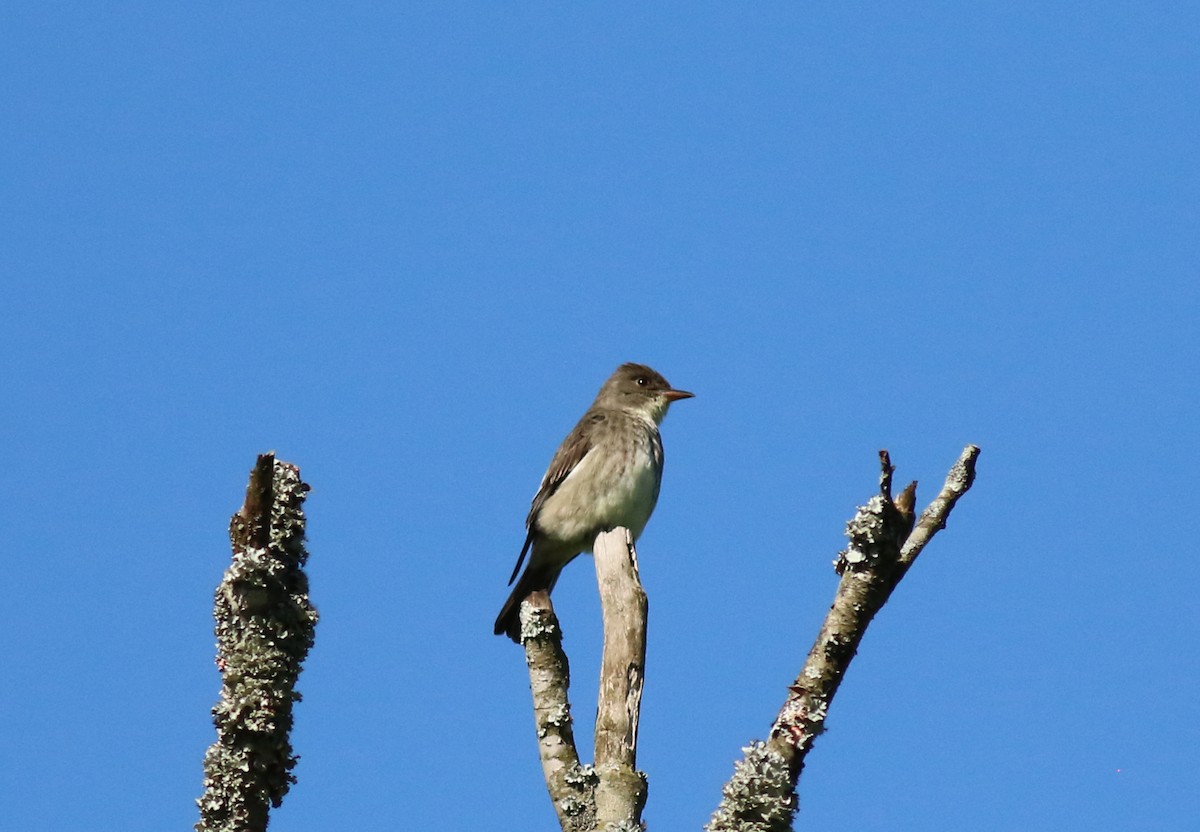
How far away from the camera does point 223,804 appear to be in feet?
13.7

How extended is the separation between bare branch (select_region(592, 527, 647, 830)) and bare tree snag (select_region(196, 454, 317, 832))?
3.50 ft

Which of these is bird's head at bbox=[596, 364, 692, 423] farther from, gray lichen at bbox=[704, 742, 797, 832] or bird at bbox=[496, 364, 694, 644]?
gray lichen at bbox=[704, 742, 797, 832]

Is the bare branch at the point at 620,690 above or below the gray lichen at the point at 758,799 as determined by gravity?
above

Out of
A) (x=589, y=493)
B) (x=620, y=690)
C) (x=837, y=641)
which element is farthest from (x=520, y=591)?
(x=837, y=641)

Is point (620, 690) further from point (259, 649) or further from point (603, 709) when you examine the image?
point (259, 649)

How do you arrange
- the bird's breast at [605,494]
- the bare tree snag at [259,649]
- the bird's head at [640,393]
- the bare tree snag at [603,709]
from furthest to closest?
the bird's head at [640,393] < the bird's breast at [605,494] < the bare tree snag at [603,709] < the bare tree snag at [259,649]

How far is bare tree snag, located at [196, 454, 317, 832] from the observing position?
13.8ft

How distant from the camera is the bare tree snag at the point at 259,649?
4.21 metres

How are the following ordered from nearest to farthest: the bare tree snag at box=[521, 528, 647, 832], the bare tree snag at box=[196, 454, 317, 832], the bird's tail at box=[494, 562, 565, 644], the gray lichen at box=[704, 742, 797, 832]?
the bare tree snag at box=[196, 454, 317, 832] → the gray lichen at box=[704, 742, 797, 832] → the bare tree snag at box=[521, 528, 647, 832] → the bird's tail at box=[494, 562, 565, 644]

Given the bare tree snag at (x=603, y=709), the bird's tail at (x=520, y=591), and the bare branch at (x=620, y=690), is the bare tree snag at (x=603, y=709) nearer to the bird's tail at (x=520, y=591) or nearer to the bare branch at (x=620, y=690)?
the bare branch at (x=620, y=690)

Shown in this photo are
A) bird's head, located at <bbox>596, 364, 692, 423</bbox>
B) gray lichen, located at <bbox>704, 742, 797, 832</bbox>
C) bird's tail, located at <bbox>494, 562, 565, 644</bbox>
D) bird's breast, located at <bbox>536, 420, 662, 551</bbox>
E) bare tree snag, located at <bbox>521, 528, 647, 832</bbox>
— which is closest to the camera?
gray lichen, located at <bbox>704, 742, 797, 832</bbox>

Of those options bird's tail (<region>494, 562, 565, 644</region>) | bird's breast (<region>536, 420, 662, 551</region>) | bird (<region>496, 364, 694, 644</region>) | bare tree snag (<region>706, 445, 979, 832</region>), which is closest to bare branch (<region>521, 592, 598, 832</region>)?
bare tree snag (<region>706, 445, 979, 832</region>)

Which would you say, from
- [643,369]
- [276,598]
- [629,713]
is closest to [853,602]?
[629,713]

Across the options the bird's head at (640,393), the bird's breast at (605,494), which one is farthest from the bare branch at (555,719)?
the bird's head at (640,393)
